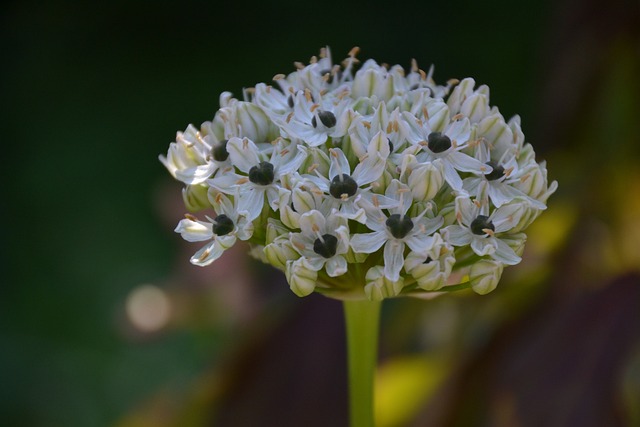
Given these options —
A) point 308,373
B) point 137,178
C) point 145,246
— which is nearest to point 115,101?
point 137,178

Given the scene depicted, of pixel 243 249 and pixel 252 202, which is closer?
pixel 252 202

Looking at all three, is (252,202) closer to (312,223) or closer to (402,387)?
(312,223)

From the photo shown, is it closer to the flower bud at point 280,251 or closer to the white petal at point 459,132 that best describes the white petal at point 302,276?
the flower bud at point 280,251

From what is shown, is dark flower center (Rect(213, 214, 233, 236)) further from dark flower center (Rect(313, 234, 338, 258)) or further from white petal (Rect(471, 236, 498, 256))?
white petal (Rect(471, 236, 498, 256))

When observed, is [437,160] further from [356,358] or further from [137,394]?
[137,394]

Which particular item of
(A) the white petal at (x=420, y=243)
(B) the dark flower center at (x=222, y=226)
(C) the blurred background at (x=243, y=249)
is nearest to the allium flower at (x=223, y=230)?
(B) the dark flower center at (x=222, y=226)

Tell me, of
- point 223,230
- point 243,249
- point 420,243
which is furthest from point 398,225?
point 243,249
